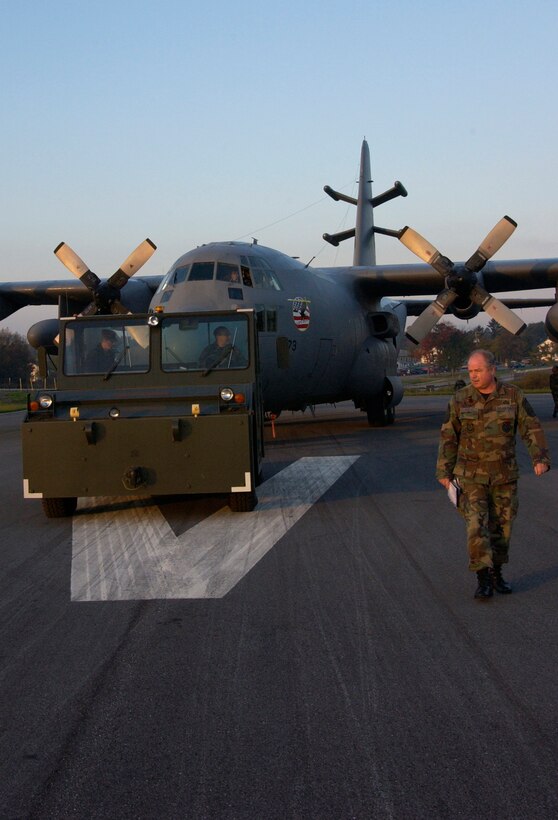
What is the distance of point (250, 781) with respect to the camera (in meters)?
3.38

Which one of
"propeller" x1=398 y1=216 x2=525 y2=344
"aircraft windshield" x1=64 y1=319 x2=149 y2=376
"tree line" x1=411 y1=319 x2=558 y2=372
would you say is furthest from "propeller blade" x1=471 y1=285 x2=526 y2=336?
"tree line" x1=411 y1=319 x2=558 y2=372

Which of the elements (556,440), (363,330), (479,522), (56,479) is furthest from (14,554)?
(363,330)

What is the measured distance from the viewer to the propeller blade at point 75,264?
790 inches

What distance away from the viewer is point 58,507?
9.56m

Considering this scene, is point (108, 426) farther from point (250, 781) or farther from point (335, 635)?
point (250, 781)

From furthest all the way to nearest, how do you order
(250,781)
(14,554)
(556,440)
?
(556,440)
(14,554)
(250,781)

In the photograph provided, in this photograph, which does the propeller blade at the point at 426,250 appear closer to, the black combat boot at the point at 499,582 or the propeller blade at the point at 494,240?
the propeller blade at the point at 494,240

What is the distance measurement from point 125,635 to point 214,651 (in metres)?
0.72

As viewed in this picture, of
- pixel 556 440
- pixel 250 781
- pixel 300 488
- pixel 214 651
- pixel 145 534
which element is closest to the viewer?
pixel 250 781

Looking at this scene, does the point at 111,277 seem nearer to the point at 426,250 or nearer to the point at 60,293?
the point at 60,293

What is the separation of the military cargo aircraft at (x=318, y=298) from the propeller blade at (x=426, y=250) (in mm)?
26

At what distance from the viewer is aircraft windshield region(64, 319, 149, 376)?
33.5 feet

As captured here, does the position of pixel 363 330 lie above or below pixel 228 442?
above

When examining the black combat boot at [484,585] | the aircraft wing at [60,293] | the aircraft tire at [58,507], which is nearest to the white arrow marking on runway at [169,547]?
the aircraft tire at [58,507]
